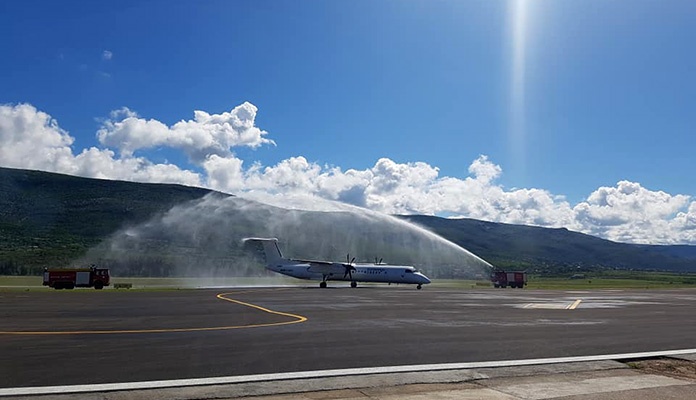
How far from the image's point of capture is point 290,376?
10.7m

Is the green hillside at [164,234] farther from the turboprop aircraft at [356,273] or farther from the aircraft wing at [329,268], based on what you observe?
the aircraft wing at [329,268]

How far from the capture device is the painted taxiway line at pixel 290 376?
9.24 m

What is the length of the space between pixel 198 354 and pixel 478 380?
20.7ft

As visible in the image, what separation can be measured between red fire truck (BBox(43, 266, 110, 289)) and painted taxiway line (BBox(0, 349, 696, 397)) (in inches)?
2177

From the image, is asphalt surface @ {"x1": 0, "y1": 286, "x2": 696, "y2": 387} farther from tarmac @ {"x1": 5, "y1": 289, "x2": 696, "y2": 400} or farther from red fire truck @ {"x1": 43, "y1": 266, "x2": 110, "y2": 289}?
red fire truck @ {"x1": 43, "y1": 266, "x2": 110, "y2": 289}

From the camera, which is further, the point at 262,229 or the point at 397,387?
the point at 262,229

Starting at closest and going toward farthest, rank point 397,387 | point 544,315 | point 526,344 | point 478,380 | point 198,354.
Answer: point 397,387 → point 478,380 → point 198,354 → point 526,344 → point 544,315

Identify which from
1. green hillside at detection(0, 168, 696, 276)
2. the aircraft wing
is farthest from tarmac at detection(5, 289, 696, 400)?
green hillside at detection(0, 168, 696, 276)

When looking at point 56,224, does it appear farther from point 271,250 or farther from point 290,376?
point 290,376

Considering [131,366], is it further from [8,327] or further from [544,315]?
[544,315]

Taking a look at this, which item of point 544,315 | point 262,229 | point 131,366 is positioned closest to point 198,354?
point 131,366

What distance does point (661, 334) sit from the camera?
60.2 ft

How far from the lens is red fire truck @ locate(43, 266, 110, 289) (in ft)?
195

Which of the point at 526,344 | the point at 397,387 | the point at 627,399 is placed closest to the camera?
the point at 627,399
